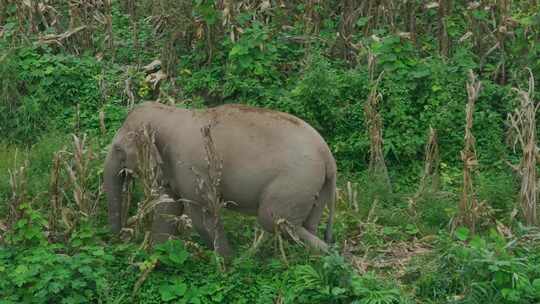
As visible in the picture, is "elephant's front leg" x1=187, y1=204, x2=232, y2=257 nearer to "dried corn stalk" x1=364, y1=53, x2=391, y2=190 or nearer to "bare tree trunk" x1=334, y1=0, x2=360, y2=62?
"dried corn stalk" x1=364, y1=53, x2=391, y2=190

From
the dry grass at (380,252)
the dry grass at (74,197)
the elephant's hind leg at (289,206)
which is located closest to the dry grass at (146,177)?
the dry grass at (74,197)

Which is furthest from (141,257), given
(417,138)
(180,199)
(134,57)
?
(134,57)

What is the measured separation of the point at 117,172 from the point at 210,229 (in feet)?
3.32

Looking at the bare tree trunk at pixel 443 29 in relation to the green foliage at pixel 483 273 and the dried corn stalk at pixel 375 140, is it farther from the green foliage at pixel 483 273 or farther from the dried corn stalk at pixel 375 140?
the green foliage at pixel 483 273

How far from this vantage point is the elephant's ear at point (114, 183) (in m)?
8.49

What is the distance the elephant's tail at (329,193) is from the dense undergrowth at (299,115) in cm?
22

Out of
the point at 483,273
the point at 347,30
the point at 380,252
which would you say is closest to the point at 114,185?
the point at 380,252

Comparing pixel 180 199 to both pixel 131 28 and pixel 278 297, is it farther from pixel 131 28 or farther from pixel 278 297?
pixel 131 28

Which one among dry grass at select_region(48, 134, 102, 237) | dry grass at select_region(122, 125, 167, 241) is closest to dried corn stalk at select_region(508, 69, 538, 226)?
dry grass at select_region(122, 125, 167, 241)

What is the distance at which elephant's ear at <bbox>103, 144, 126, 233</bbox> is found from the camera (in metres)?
8.49

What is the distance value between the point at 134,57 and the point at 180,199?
4.03 metres

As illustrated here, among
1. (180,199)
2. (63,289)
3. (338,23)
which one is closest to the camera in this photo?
(63,289)

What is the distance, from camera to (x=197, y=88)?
1102cm

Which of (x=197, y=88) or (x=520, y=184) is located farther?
(x=197, y=88)
